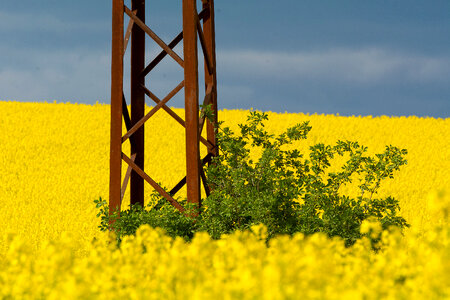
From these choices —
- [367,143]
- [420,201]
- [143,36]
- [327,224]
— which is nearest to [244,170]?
[327,224]

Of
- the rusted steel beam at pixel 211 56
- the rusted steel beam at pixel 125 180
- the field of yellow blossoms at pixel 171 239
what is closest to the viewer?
the field of yellow blossoms at pixel 171 239

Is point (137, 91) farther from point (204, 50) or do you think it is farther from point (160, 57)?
point (204, 50)

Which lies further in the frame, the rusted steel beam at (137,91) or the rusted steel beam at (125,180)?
the rusted steel beam at (137,91)

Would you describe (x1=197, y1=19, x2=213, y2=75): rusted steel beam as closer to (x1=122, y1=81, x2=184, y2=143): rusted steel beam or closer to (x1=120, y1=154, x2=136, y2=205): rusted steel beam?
(x1=122, y1=81, x2=184, y2=143): rusted steel beam

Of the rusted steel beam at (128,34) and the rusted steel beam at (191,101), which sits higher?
the rusted steel beam at (128,34)

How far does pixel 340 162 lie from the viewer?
79.9 ft

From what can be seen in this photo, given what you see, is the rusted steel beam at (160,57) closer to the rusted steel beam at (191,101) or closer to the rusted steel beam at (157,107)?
the rusted steel beam at (191,101)

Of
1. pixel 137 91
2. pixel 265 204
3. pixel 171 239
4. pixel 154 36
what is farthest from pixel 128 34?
pixel 171 239

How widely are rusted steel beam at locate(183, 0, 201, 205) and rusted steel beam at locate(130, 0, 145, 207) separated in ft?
4.80

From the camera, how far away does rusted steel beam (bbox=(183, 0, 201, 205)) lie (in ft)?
31.4

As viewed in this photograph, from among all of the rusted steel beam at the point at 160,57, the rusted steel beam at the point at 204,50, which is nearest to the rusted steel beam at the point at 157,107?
the rusted steel beam at the point at 160,57

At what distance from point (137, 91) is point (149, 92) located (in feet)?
0.79

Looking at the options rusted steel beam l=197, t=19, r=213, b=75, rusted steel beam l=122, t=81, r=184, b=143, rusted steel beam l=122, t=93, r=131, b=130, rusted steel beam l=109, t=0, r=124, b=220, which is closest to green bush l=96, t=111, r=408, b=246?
rusted steel beam l=109, t=0, r=124, b=220

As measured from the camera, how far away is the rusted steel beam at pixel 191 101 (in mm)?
9586
